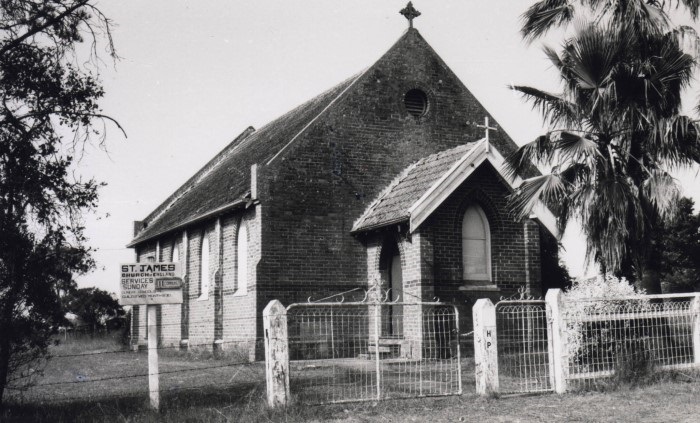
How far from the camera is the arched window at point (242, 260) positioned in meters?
21.0

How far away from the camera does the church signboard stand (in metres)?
11.0

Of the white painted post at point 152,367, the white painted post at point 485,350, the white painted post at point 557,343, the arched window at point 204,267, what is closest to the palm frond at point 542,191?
the white painted post at point 557,343

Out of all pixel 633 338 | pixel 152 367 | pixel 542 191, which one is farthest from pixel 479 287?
pixel 152 367

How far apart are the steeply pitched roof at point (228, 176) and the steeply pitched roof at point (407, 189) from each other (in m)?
2.98

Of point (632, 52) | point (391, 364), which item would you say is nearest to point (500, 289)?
point (391, 364)

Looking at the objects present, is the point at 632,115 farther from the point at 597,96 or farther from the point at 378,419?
the point at 378,419

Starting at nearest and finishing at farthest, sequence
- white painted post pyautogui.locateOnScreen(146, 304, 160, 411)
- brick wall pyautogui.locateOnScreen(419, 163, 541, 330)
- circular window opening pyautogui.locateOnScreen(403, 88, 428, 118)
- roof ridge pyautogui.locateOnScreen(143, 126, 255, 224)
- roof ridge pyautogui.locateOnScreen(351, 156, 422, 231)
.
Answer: white painted post pyautogui.locateOnScreen(146, 304, 160, 411) < brick wall pyautogui.locateOnScreen(419, 163, 541, 330) < roof ridge pyautogui.locateOnScreen(351, 156, 422, 231) < circular window opening pyautogui.locateOnScreen(403, 88, 428, 118) < roof ridge pyautogui.locateOnScreen(143, 126, 255, 224)

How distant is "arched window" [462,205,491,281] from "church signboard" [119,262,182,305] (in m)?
9.30

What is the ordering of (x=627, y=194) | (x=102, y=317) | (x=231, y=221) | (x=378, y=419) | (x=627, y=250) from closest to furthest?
(x=378, y=419), (x=627, y=194), (x=627, y=250), (x=231, y=221), (x=102, y=317)

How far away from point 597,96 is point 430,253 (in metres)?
5.34

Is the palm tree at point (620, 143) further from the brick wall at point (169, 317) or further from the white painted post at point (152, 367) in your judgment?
the brick wall at point (169, 317)

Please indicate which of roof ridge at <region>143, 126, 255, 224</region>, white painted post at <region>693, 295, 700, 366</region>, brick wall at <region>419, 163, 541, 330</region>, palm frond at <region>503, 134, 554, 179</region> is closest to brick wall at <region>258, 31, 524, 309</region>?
brick wall at <region>419, 163, 541, 330</region>

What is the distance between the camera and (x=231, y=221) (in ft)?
71.3

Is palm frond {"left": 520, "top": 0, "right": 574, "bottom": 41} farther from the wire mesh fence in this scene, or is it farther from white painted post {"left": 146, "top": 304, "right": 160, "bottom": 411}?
white painted post {"left": 146, "top": 304, "right": 160, "bottom": 411}
